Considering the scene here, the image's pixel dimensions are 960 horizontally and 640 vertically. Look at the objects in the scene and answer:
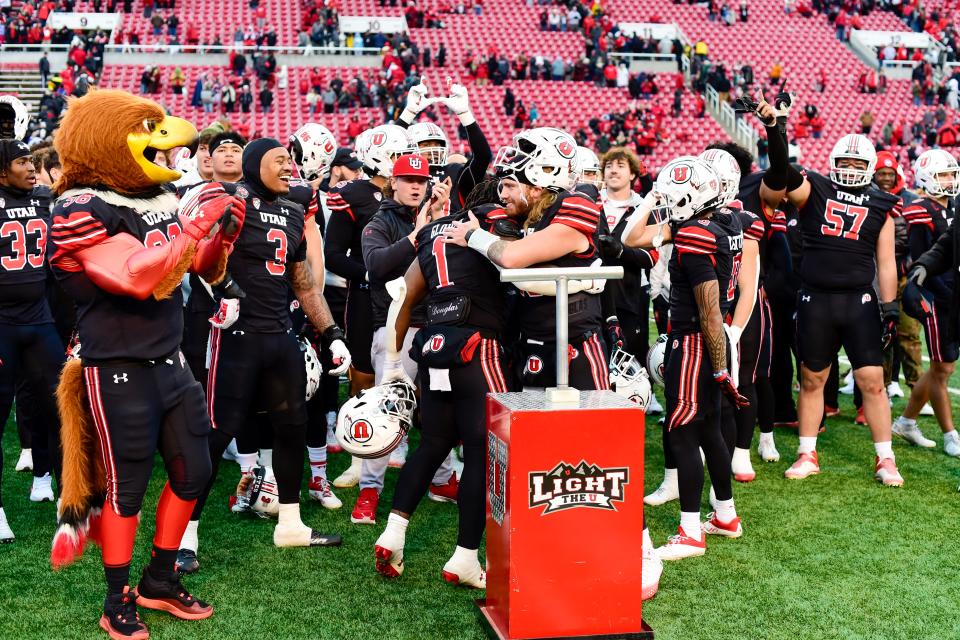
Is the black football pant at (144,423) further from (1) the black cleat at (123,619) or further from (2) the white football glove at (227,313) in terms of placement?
(2) the white football glove at (227,313)

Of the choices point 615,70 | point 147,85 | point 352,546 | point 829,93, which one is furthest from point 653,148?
point 352,546

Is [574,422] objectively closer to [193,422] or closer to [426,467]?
[426,467]

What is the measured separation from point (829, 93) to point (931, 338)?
2574cm

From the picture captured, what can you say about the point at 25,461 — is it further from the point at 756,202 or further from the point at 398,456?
the point at 756,202

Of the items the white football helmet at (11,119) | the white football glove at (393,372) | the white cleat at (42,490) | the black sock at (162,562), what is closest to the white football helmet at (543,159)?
the white football glove at (393,372)

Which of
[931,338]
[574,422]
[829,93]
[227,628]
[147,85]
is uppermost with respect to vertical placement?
[574,422]

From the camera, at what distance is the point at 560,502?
3.77 metres

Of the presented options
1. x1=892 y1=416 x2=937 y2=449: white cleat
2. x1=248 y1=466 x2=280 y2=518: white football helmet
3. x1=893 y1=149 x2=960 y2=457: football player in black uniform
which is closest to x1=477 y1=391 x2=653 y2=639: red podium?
x1=248 y1=466 x2=280 y2=518: white football helmet

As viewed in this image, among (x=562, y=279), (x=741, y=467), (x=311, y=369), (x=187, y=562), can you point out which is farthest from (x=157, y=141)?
(x=741, y=467)

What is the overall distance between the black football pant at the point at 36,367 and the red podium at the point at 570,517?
2863mm

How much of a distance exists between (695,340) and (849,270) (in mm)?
1772

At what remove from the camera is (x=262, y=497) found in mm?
5625

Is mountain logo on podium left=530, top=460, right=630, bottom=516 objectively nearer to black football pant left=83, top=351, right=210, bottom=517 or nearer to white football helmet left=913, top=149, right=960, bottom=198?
black football pant left=83, top=351, right=210, bottom=517

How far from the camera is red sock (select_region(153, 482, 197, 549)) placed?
13.9 ft
